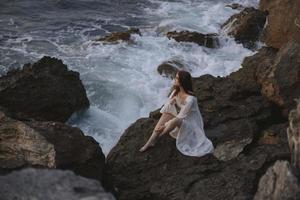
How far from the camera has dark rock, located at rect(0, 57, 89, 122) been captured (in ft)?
36.1

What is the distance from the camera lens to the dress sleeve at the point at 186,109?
859 cm

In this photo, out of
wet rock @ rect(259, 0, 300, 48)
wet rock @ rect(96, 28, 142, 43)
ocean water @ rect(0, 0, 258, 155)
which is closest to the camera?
wet rock @ rect(259, 0, 300, 48)

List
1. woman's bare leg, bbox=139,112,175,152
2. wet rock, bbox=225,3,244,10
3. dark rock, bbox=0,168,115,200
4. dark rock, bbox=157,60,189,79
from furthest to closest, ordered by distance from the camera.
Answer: wet rock, bbox=225,3,244,10 → dark rock, bbox=157,60,189,79 → woman's bare leg, bbox=139,112,175,152 → dark rock, bbox=0,168,115,200

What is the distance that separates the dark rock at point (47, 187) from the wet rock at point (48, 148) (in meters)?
1.28

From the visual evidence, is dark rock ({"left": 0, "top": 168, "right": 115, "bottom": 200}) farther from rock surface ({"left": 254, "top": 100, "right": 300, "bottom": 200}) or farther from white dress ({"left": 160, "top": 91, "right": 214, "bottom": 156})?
white dress ({"left": 160, "top": 91, "right": 214, "bottom": 156})

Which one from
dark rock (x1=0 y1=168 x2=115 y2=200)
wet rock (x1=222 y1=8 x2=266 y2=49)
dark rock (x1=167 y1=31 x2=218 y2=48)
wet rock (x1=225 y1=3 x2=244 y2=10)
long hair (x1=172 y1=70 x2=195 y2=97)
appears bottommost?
wet rock (x1=225 y1=3 x2=244 y2=10)

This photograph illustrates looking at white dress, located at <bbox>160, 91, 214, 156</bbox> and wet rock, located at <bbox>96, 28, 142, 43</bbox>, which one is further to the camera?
wet rock, located at <bbox>96, 28, 142, 43</bbox>

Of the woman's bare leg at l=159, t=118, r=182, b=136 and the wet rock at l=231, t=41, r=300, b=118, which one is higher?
the wet rock at l=231, t=41, r=300, b=118

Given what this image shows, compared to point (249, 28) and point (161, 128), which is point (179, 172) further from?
point (249, 28)

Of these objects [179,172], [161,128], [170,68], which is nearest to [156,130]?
[161,128]

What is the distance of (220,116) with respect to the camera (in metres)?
9.52

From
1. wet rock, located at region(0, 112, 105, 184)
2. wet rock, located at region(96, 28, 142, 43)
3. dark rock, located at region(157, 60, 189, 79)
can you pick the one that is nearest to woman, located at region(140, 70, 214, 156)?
wet rock, located at region(0, 112, 105, 184)

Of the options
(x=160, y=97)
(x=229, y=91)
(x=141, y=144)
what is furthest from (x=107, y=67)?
(x=141, y=144)

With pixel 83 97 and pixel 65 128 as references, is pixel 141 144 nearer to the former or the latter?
pixel 65 128
